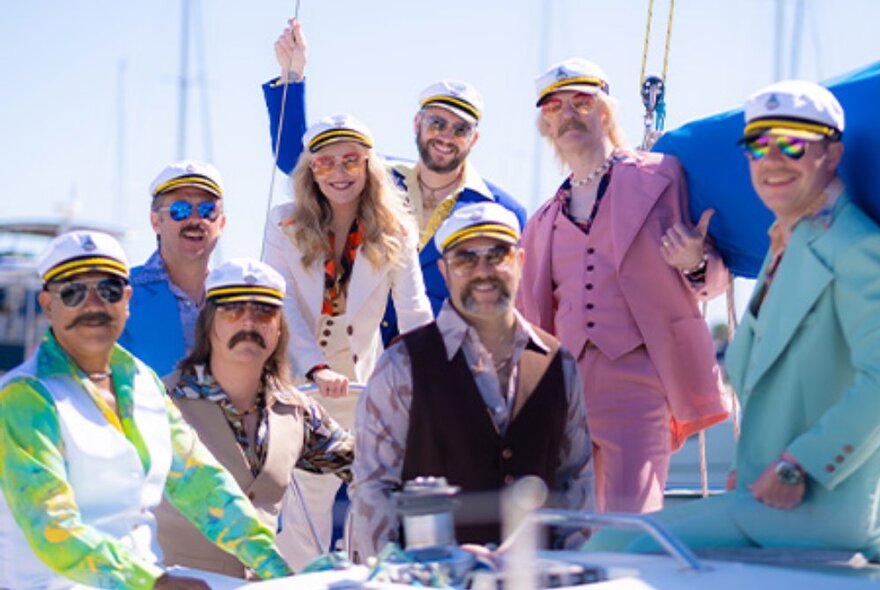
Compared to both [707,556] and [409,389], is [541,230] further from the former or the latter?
[707,556]

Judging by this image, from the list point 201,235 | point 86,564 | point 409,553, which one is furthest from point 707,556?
point 201,235

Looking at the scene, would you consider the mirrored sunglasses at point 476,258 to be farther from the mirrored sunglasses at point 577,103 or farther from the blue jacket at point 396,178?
the blue jacket at point 396,178

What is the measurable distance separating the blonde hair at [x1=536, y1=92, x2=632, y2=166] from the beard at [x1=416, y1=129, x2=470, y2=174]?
57 cm

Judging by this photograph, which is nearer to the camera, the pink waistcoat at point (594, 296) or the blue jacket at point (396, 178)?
the pink waistcoat at point (594, 296)

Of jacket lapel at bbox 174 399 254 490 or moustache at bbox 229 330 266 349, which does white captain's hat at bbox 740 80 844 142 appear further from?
jacket lapel at bbox 174 399 254 490

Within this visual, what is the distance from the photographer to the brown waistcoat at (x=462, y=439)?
4797 mm

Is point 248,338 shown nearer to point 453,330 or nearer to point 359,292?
point 453,330

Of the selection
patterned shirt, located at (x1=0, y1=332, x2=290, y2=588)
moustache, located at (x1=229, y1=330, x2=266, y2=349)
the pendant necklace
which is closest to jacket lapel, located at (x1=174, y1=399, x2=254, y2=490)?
moustache, located at (x1=229, y1=330, x2=266, y2=349)

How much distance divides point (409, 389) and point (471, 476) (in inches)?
12.0

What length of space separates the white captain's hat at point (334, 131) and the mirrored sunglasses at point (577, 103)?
72 centimetres

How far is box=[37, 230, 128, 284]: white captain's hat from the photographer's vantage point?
4609 mm

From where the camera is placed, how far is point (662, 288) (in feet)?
19.1

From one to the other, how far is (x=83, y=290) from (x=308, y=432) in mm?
1127

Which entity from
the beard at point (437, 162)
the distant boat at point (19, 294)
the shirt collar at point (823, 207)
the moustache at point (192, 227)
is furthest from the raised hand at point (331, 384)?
the distant boat at point (19, 294)
